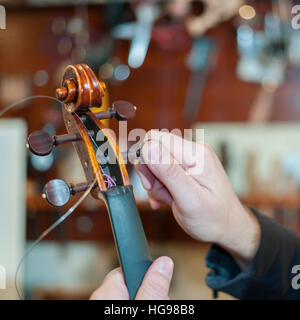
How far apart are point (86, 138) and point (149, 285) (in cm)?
26

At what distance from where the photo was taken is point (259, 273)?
2.63ft

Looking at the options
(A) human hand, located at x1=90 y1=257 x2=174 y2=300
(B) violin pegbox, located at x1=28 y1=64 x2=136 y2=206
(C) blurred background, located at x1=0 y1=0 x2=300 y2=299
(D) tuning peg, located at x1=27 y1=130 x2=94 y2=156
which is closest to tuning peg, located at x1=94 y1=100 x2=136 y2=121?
(B) violin pegbox, located at x1=28 y1=64 x2=136 y2=206

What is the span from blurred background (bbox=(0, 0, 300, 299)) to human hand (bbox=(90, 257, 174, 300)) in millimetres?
1317

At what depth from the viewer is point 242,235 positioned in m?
0.82

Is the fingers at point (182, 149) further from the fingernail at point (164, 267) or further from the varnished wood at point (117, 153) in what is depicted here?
the fingernail at point (164, 267)

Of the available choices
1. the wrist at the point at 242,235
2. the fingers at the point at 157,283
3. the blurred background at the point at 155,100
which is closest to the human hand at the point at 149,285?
the fingers at the point at 157,283

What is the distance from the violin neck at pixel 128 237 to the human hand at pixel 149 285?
0.6 inches

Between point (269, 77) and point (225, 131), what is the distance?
359mm

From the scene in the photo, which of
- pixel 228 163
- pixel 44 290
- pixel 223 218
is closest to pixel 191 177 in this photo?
pixel 223 218

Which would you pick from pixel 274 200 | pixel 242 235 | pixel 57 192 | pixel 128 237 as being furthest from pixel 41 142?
pixel 274 200

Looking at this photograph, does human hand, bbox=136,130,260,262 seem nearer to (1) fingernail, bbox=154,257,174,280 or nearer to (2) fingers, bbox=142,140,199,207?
(2) fingers, bbox=142,140,199,207

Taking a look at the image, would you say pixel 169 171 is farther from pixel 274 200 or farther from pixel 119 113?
pixel 274 200

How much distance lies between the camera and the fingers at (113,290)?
0.59m
